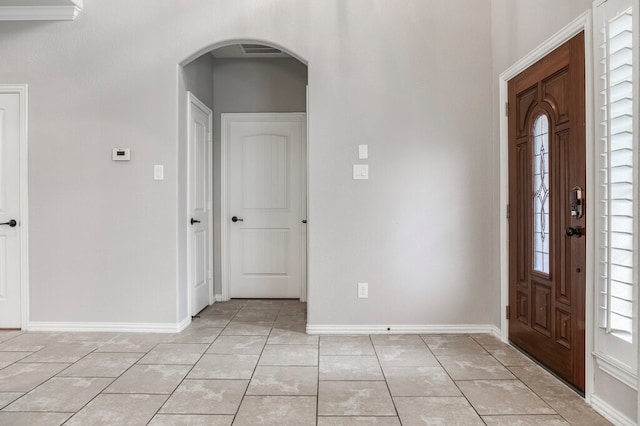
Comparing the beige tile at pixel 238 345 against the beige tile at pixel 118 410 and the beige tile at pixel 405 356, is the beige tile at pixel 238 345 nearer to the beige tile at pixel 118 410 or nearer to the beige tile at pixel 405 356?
the beige tile at pixel 118 410

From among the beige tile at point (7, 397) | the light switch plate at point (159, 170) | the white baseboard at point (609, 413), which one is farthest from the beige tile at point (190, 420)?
the light switch plate at point (159, 170)

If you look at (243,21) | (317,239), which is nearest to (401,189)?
(317,239)

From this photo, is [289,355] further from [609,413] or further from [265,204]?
[265,204]

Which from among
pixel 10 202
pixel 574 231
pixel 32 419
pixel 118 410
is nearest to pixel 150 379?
pixel 118 410

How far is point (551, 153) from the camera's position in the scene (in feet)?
8.01

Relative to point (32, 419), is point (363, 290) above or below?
above

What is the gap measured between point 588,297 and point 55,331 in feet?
12.4

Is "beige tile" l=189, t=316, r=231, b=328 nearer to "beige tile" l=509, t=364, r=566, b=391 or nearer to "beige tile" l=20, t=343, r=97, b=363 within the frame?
"beige tile" l=20, t=343, r=97, b=363

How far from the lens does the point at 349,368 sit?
2564 millimetres

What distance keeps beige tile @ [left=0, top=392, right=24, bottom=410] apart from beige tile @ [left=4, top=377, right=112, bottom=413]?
3 cm

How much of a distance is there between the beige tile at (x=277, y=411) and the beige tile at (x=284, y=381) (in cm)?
7

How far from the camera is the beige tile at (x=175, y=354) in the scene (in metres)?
2.69

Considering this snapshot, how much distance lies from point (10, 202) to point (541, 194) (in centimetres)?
404

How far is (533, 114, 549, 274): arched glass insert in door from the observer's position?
99.3 inches
